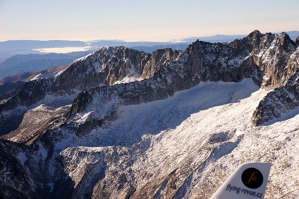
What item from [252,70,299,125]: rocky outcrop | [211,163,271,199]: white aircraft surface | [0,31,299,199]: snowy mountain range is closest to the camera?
[211,163,271,199]: white aircraft surface

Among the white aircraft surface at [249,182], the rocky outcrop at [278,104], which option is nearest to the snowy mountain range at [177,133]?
the rocky outcrop at [278,104]

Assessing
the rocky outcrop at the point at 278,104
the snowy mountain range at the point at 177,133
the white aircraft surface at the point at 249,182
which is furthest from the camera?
the rocky outcrop at the point at 278,104

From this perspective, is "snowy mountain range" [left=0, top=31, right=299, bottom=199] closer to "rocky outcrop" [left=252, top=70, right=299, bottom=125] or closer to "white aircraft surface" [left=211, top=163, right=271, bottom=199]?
"rocky outcrop" [left=252, top=70, right=299, bottom=125]

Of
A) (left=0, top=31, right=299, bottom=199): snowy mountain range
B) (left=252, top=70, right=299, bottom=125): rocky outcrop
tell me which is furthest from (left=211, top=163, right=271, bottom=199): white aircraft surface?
(left=252, top=70, right=299, bottom=125): rocky outcrop

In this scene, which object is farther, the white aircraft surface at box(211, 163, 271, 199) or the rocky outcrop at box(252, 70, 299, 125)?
the rocky outcrop at box(252, 70, 299, 125)

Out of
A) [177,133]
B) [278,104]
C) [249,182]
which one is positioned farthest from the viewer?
[177,133]

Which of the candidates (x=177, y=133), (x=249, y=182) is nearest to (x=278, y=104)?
(x=177, y=133)

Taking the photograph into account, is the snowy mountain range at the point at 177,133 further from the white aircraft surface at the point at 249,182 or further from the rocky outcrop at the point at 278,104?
the white aircraft surface at the point at 249,182

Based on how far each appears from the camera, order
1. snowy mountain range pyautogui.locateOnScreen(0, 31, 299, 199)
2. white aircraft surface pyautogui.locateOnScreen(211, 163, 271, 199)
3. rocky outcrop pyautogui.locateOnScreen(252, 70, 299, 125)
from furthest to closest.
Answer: rocky outcrop pyautogui.locateOnScreen(252, 70, 299, 125)
snowy mountain range pyautogui.locateOnScreen(0, 31, 299, 199)
white aircraft surface pyautogui.locateOnScreen(211, 163, 271, 199)

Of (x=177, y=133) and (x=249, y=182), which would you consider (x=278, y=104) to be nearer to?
(x=177, y=133)
